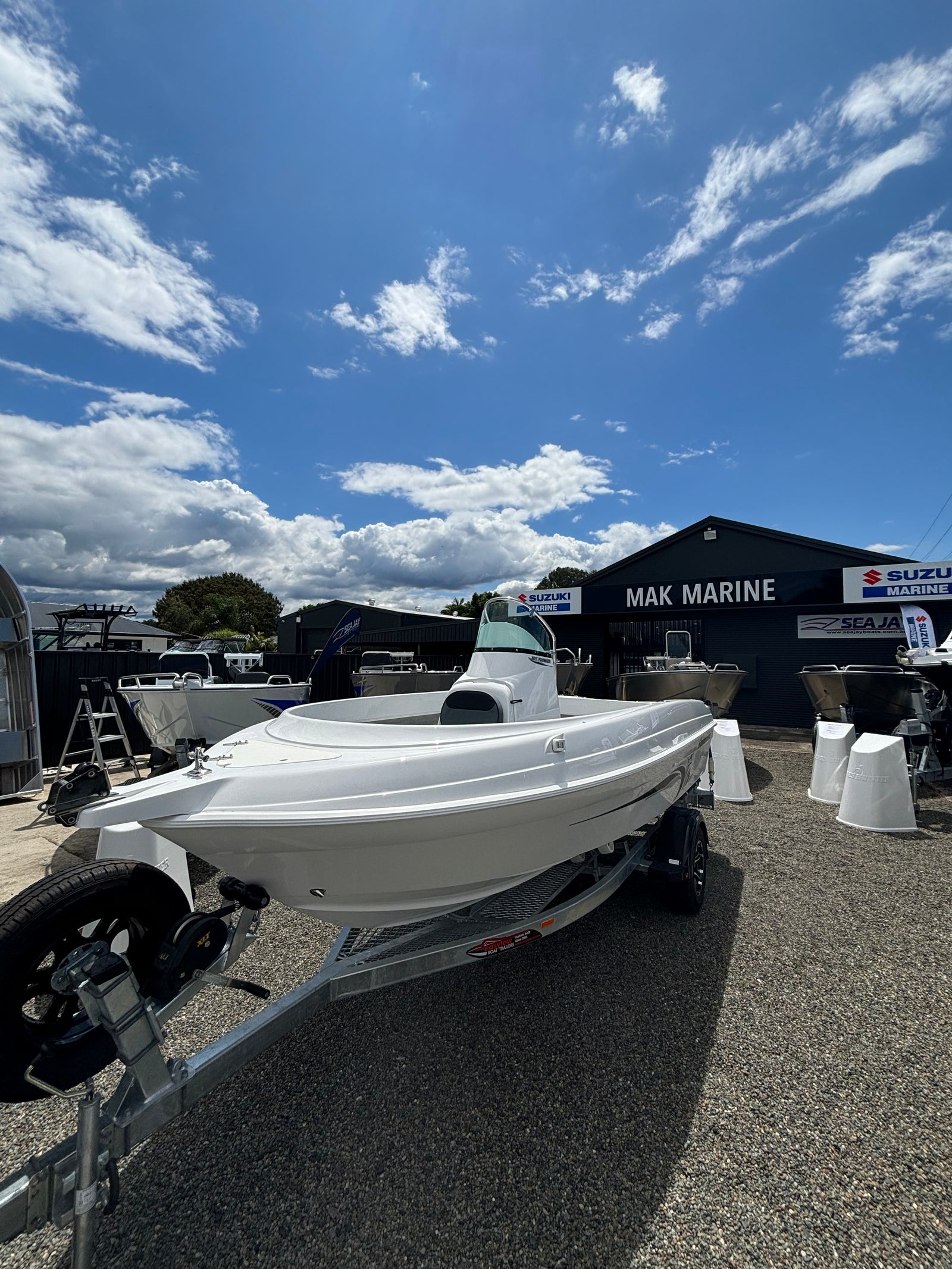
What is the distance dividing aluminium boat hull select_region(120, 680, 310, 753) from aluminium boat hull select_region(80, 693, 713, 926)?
423 centimetres

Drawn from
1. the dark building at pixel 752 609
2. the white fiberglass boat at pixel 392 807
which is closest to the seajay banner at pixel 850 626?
the dark building at pixel 752 609

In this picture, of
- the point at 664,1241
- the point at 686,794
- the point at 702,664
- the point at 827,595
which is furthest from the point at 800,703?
the point at 664,1241

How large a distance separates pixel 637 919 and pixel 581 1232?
197 cm

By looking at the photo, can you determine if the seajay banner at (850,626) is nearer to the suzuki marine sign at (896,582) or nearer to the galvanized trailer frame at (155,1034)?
the suzuki marine sign at (896,582)

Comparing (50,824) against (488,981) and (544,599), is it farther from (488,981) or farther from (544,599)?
(544,599)

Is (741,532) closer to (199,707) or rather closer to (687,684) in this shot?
(687,684)

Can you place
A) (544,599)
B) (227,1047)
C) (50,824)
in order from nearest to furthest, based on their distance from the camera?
(227,1047) < (50,824) < (544,599)

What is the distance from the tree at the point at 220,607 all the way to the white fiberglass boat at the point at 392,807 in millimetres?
42125

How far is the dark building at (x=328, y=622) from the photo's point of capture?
26.8 meters

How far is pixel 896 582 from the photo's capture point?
1116 cm

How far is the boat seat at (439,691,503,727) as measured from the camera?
3021 millimetres

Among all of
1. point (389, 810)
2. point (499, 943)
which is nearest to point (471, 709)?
point (499, 943)

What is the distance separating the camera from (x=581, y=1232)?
1537 mm

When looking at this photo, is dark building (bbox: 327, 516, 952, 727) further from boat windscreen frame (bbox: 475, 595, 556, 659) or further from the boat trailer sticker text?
the boat trailer sticker text
